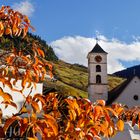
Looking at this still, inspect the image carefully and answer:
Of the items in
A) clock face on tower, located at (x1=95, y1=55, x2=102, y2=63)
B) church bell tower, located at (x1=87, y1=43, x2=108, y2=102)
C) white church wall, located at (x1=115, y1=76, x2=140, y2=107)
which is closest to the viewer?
white church wall, located at (x1=115, y1=76, x2=140, y2=107)

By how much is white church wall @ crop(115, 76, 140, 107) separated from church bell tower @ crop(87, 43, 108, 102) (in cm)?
418

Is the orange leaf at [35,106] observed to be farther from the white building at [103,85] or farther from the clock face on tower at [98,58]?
the clock face on tower at [98,58]

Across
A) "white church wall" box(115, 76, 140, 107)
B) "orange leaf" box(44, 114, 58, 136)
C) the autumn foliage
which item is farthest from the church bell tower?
"orange leaf" box(44, 114, 58, 136)

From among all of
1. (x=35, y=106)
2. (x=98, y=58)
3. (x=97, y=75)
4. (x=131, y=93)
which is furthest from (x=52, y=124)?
(x=98, y=58)

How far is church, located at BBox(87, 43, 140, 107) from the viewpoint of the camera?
52.7m

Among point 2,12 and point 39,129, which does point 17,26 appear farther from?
point 39,129

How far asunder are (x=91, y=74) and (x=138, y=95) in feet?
26.1

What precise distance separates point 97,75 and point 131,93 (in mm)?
6644

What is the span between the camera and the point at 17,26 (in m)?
4.87

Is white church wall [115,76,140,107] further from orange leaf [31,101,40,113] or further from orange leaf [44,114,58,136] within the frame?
orange leaf [44,114,58,136]

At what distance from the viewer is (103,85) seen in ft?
185

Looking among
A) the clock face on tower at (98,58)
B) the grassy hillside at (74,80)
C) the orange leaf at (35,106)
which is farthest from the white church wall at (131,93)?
the grassy hillside at (74,80)

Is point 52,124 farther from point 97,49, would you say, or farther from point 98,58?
point 97,49

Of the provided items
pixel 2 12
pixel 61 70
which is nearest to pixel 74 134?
pixel 2 12
